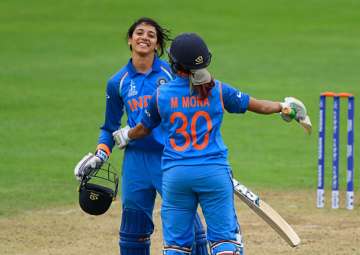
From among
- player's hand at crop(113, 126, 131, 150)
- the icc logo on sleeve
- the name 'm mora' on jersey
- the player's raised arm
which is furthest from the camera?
the icc logo on sleeve

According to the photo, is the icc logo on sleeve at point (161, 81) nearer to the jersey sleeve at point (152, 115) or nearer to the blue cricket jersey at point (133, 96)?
the blue cricket jersey at point (133, 96)

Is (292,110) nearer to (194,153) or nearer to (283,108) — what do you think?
A: (283,108)

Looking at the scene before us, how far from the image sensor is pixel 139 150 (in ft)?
25.5

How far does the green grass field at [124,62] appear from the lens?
42.3ft

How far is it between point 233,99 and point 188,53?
421 millimetres

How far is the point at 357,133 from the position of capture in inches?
588

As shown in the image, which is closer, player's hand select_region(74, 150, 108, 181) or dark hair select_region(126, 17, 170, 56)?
player's hand select_region(74, 150, 108, 181)

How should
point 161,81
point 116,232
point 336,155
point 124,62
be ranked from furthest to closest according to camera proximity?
point 124,62 < point 336,155 < point 116,232 < point 161,81

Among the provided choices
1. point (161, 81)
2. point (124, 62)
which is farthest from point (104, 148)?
point (124, 62)

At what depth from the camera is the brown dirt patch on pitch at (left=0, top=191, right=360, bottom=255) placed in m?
9.23

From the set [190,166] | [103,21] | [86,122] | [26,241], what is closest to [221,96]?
[190,166]

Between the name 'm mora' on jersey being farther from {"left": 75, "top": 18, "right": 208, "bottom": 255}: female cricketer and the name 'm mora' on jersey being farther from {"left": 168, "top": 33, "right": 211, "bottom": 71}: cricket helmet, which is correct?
{"left": 75, "top": 18, "right": 208, "bottom": 255}: female cricketer

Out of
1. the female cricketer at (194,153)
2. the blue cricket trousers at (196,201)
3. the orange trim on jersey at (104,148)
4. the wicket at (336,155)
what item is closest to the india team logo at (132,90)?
the orange trim on jersey at (104,148)

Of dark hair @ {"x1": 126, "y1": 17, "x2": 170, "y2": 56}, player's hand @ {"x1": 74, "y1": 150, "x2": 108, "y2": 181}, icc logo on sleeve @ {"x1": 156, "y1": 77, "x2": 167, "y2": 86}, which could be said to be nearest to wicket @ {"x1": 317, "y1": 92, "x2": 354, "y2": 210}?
dark hair @ {"x1": 126, "y1": 17, "x2": 170, "y2": 56}
